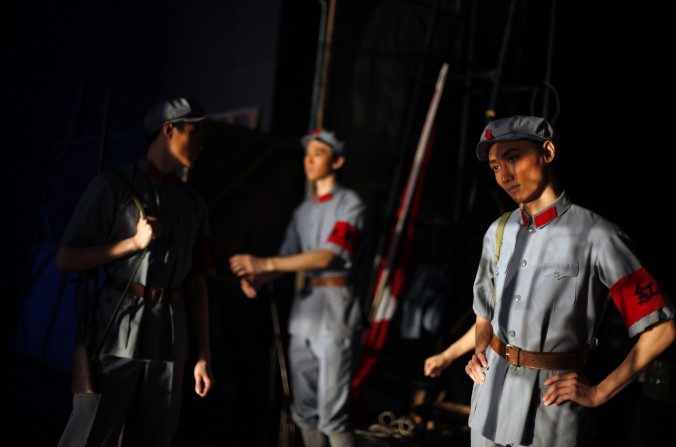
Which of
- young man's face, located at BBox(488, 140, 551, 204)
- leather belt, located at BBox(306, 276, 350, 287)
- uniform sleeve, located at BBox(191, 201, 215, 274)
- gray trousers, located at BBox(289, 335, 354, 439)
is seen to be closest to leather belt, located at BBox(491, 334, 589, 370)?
young man's face, located at BBox(488, 140, 551, 204)

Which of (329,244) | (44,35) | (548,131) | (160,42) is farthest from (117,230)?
(44,35)

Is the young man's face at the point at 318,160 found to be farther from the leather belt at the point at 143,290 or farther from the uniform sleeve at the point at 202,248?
the leather belt at the point at 143,290

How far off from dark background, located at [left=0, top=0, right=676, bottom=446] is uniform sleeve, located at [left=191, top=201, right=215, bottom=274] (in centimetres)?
51

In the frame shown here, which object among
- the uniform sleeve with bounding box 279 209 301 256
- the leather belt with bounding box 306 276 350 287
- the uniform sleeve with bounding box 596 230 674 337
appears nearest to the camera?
the uniform sleeve with bounding box 596 230 674 337

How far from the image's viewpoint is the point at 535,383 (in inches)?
89.6

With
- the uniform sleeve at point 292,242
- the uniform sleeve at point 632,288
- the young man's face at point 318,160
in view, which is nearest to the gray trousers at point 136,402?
the uniform sleeve at point 292,242

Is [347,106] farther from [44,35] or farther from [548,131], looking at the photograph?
[44,35]

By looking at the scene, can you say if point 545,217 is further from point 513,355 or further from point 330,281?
point 330,281

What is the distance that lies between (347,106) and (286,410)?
107 inches

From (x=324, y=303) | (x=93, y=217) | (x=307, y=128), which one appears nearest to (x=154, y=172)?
(x=93, y=217)

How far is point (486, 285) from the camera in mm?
2594

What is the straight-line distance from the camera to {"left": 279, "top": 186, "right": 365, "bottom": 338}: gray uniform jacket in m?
4.10

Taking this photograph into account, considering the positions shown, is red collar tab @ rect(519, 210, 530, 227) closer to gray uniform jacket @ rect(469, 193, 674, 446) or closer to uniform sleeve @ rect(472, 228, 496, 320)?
gray uniform jacket @ rect(469, 193, 674, 446)

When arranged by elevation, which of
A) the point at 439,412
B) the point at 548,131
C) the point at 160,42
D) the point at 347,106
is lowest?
the point at 439,412
